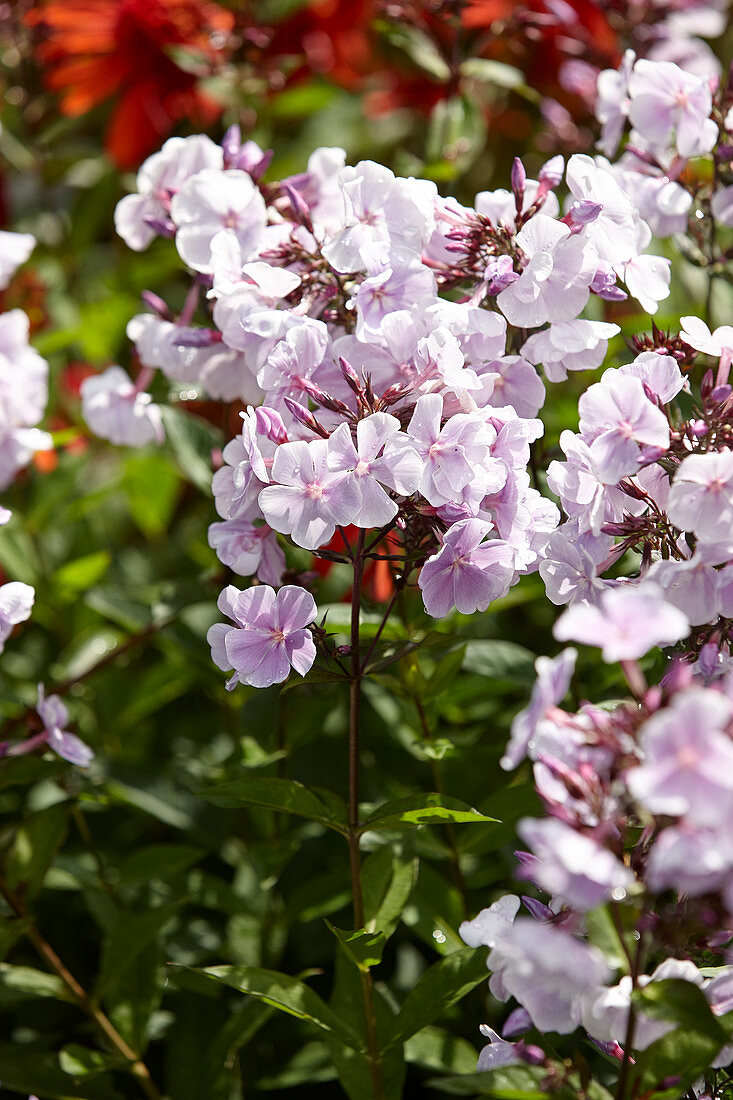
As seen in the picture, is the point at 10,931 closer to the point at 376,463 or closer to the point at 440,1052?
the point at 440,1052

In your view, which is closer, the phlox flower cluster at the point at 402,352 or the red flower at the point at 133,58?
the phlox flower cluster at the point at 402,352

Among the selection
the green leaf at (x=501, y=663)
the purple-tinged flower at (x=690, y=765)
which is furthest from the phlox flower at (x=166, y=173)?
the purple-tinged flower at (x=690, y=765)

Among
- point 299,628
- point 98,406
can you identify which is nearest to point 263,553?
point 299,628

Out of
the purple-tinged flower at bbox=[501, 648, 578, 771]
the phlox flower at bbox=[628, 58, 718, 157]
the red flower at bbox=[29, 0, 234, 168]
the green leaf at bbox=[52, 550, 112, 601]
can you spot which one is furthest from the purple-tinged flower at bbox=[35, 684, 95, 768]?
the red flower at bbox=[29, 0, 234, 168]

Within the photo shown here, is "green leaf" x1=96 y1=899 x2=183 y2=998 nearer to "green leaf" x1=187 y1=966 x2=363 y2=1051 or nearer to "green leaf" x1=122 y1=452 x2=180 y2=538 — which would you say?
"green leaf" x1=187 y1=966 x2=363 y2=1051

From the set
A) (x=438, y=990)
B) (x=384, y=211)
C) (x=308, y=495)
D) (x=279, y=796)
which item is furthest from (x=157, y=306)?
(x=438, y=990)

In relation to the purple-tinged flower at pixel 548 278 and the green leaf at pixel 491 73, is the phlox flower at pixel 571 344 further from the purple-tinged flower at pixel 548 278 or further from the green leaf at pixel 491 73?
the green leaf at pixel 491 73
